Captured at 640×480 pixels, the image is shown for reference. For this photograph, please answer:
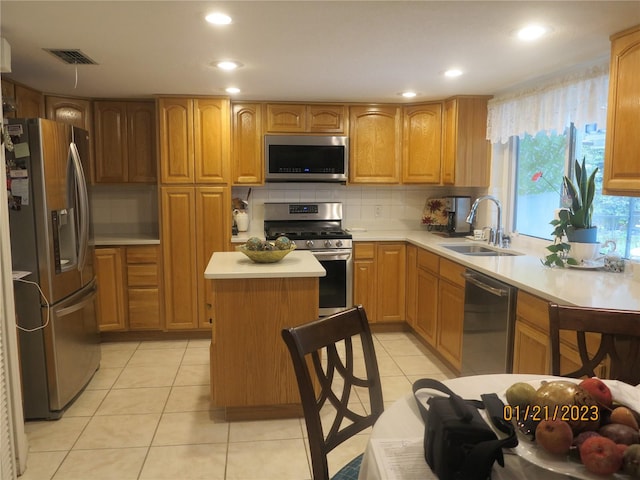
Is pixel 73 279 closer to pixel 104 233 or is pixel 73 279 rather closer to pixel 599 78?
pixel 104 233

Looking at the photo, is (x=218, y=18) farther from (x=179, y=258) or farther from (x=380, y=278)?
(x=380, y=278)

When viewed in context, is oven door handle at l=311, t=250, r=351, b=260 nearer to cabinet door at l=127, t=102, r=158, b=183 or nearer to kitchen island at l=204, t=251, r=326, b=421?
kitchen island at l=204, t=251, r=326, b=421

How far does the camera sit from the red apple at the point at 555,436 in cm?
92

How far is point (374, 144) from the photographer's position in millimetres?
4508

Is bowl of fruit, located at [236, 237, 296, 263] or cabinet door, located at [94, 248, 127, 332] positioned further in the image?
cabinet door, located at [94, 248, 127, 332]

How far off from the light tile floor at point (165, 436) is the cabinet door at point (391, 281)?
79 cm

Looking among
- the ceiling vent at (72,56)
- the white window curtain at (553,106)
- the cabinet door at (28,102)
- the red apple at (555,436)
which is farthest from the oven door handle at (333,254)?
the red apple at (555,436)

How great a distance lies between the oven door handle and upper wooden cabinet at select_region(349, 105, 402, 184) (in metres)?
0.71

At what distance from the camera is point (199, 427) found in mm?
2742

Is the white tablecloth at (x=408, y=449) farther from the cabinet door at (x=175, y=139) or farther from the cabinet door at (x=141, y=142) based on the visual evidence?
the cabinet door at (x=141, y=142)

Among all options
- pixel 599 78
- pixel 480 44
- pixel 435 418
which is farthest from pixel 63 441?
pixel 599 78

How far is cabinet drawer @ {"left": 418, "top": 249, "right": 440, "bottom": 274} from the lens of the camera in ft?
12.1

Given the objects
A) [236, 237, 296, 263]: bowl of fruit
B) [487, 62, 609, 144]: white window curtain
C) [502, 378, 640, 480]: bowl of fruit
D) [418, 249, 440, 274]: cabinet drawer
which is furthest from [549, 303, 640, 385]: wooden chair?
[418, 249, 440, 274]: cabinet drawer

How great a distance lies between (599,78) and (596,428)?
8.22 ft
